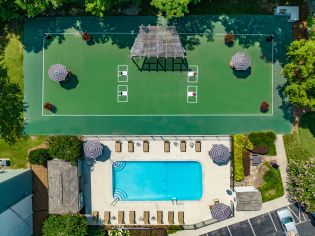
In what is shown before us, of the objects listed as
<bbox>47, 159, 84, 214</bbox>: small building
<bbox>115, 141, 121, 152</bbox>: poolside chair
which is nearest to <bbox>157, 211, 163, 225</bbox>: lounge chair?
<bbox>115, 141, 121, 152</bbox>: poolside chair

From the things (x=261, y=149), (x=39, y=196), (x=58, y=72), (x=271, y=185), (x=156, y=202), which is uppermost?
(x=58, y=72)

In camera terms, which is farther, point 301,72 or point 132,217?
point 132,217

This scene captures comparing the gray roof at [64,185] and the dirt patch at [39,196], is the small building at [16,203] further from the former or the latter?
the gray roof at [64,185]

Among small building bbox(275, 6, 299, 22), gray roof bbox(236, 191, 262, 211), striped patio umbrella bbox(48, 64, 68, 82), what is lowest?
gray roof bbox(236, 191, 262, 211)

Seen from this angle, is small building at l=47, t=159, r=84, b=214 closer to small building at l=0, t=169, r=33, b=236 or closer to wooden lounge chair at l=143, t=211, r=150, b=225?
small building at l=0, t=169, r=33, b=236

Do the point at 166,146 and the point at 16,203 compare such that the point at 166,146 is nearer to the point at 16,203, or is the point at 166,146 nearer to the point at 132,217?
the point at 132,217

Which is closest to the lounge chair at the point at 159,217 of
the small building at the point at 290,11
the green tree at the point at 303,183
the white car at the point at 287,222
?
the white car at the point at 287,222

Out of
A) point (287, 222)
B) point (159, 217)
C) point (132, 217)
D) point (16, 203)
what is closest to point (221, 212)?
point (159, 217)

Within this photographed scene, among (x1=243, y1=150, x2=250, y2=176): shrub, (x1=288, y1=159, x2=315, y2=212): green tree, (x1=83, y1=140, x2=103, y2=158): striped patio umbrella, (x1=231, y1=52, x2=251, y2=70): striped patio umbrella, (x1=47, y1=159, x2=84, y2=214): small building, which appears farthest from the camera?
(x1=243, y1=150, x2=250, y2=176): shrub
